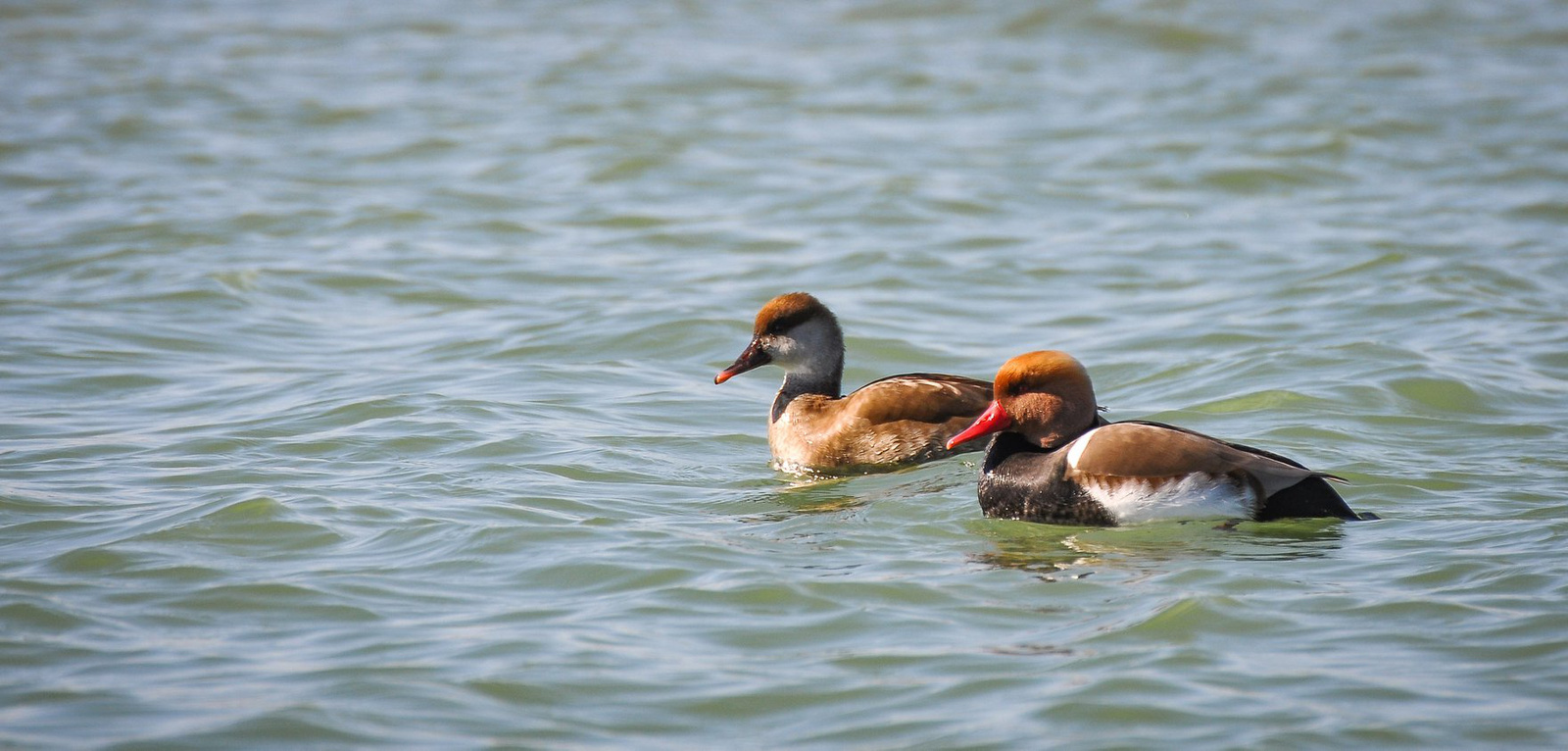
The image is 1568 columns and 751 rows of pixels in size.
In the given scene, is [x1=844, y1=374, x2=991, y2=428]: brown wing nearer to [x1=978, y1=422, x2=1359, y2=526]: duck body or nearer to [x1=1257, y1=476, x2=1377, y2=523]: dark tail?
[x1=978, y1=422, x2=1359, y2=526]: duck body

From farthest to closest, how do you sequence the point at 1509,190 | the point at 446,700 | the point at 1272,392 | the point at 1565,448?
the point at 1509,190 < the point at 1272,392 < the point at 1565,448 < the point at 446,700

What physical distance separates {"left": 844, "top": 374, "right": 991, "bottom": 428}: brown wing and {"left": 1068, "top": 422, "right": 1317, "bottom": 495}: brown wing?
1.27 metres

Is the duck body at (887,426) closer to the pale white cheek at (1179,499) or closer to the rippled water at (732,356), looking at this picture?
the rippled water at (732,356)

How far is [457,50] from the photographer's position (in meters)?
22.5

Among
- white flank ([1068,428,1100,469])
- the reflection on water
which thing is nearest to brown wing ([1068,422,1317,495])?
white flank ([1068,428,1100,469])

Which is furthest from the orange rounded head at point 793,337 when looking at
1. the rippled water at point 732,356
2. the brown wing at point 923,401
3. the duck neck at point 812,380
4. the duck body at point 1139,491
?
the duck body at point 1139,491

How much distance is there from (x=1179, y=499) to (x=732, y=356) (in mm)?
4614

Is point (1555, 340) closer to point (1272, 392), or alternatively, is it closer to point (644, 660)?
point (1272, 392)

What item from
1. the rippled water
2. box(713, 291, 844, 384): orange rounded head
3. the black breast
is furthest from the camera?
box(713, 291, 844, 384): orange rounded head

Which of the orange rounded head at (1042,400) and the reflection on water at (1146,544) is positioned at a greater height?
the orange rounded head at (1042,400)

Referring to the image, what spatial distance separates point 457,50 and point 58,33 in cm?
544

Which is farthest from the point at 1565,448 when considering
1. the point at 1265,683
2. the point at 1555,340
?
the point at 1265,683

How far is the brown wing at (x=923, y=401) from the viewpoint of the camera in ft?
28.0

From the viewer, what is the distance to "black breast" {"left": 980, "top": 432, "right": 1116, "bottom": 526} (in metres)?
7.29
